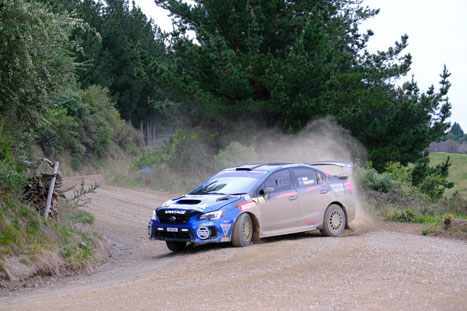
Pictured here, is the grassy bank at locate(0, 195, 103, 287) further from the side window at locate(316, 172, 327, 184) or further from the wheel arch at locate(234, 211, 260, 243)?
the side window at locate(316, 172, 327, 184)

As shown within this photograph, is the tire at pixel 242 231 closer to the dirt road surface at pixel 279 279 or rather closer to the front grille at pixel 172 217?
the dirt road surface at pixel 279 279

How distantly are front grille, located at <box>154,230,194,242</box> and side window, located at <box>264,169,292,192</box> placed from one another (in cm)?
214

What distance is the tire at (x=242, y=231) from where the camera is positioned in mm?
11266

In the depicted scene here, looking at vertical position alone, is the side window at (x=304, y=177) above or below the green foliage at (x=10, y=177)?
below

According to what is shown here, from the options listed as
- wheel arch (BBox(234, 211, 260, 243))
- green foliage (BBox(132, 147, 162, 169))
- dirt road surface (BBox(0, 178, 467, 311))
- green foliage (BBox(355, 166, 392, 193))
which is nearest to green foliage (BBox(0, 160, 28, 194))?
dirt road surface (BBox(0, 178, 467, 311))

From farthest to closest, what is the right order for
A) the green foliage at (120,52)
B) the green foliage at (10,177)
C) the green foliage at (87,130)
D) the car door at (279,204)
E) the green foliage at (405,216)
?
the green foliage at (120,52) → the green foliage at (87,130) → the green foliage at (405,216) → the car door at (279,204) → the green foliage at (10,177)

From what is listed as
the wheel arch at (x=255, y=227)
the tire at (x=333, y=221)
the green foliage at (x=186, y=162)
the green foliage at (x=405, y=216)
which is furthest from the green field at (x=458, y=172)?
the wheel arch at (x=255, y=227)

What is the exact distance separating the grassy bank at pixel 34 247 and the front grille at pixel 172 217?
1.54 m

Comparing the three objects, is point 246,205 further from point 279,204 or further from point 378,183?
point 378,183

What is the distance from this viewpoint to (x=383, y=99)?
101 feet

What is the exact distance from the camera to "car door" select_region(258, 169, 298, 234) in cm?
1200

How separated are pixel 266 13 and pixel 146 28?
4377 cm

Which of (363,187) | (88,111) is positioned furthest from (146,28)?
(363,187)

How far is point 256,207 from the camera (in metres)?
11.8
